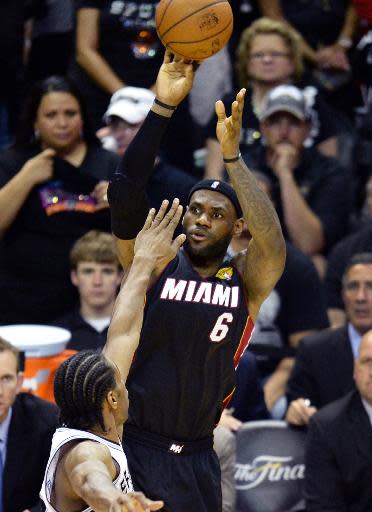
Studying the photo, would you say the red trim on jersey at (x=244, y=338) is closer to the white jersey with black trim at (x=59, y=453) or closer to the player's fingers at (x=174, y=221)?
the player's fingers at (x=174, y=221)

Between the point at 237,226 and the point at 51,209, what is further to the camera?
the point at 51,209

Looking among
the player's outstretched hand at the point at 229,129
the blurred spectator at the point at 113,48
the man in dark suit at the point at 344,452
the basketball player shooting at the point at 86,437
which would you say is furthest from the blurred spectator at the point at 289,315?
the basketball player shooting at the point at 86,437

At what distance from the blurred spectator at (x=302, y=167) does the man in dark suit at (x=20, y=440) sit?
2876 millimetres

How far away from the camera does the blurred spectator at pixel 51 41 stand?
34.1ft

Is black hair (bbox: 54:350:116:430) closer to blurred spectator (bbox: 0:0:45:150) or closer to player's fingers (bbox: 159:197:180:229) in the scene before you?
player's fingers (bbox: 159:197:180:229)

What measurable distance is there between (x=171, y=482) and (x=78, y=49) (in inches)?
183

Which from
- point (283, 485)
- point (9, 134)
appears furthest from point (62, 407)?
point (9, 134)

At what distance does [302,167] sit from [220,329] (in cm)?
364

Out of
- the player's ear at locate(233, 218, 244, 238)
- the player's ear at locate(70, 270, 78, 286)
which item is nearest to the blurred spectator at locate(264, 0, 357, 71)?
the player's ear at locate(70, 270, 78, 286)

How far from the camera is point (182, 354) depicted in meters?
6.01

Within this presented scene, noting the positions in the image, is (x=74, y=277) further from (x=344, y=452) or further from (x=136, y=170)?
(x=136, y=170)

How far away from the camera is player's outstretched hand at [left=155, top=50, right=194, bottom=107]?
19.4 feet

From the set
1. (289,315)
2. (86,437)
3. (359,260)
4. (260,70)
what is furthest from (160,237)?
(260,70)

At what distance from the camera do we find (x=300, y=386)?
8.09 meters
